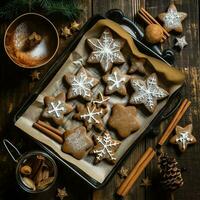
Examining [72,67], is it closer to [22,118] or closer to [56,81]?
[56,81]

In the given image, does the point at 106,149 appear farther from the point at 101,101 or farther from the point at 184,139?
the point at 184,139

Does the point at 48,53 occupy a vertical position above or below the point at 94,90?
above

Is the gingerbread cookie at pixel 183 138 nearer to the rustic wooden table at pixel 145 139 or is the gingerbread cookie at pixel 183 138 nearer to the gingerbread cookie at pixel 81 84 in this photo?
the rustic wooden table at pixel 145 139

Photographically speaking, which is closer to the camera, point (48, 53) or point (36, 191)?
point (36, 191)

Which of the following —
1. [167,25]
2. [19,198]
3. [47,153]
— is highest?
[167,25]

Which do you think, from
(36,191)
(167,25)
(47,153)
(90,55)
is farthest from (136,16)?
(36,191)

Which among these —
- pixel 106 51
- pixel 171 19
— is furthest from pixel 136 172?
pixel 171 19
